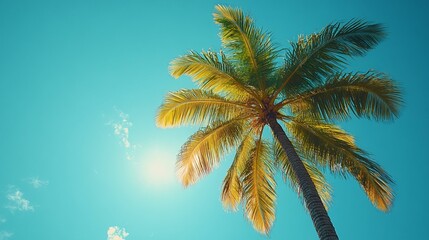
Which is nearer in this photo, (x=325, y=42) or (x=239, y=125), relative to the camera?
(x=325, y=42)

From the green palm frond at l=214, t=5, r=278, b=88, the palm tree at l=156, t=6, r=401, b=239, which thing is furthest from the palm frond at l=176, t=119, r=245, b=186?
the green palm frond at l=214, t=5, r=278, b=88

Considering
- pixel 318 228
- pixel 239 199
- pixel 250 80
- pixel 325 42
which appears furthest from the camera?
pixel 239 199

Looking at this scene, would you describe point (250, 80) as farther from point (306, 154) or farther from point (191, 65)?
point (306, 154)

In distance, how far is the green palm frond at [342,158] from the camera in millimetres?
10289

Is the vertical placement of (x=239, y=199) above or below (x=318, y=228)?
above

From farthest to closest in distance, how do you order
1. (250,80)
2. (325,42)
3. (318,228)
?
(250,80), (325,42), (318,228)

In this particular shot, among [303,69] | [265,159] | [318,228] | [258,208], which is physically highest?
[303,69]

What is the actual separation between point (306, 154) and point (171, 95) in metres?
5.01

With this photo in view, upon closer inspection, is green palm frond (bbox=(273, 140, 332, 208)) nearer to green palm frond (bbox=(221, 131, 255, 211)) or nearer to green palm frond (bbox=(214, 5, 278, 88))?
green palm frond (bbox=(221, 131, 255, 211))

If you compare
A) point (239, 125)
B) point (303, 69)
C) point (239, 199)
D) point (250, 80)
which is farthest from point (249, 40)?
point (239, 199)

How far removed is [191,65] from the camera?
11.9 m

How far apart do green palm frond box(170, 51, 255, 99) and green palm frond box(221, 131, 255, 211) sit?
165 centimetres

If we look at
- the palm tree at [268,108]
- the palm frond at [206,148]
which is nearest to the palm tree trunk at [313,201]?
the palm tree at [268,108]

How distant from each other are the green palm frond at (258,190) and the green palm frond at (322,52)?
7.52ft
